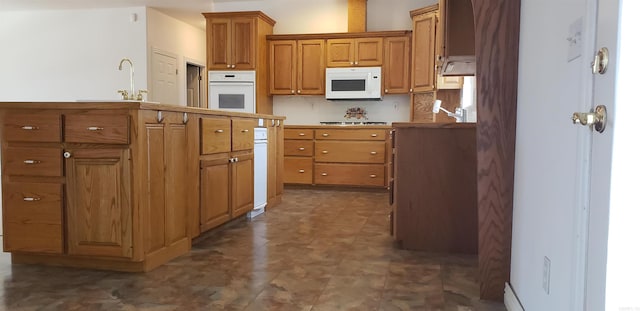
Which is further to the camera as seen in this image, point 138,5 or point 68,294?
point 138,5

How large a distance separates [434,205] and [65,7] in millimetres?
6327

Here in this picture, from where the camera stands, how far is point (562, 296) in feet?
4.35

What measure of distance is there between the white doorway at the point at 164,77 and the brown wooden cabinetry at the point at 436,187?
4.82 metres

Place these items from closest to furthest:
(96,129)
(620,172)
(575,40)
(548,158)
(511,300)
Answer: (620,172)
(575,40)
(548,158)
(511,300)
(96,129)

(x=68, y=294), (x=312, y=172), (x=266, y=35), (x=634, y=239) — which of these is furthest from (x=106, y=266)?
(x=266, y=35)

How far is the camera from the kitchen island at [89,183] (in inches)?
93.3

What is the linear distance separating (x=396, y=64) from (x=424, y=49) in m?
0.46

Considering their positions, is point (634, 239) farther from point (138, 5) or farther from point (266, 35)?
point (138, 5)

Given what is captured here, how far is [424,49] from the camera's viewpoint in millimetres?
5676

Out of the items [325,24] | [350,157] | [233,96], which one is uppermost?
[325,24]

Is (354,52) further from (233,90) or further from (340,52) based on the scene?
(233,90)

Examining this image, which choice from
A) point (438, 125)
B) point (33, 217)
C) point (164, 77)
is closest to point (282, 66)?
point (164, 77)

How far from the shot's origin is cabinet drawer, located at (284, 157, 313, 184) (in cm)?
603

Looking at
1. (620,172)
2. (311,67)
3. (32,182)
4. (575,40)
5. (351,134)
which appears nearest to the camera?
(620,172)
